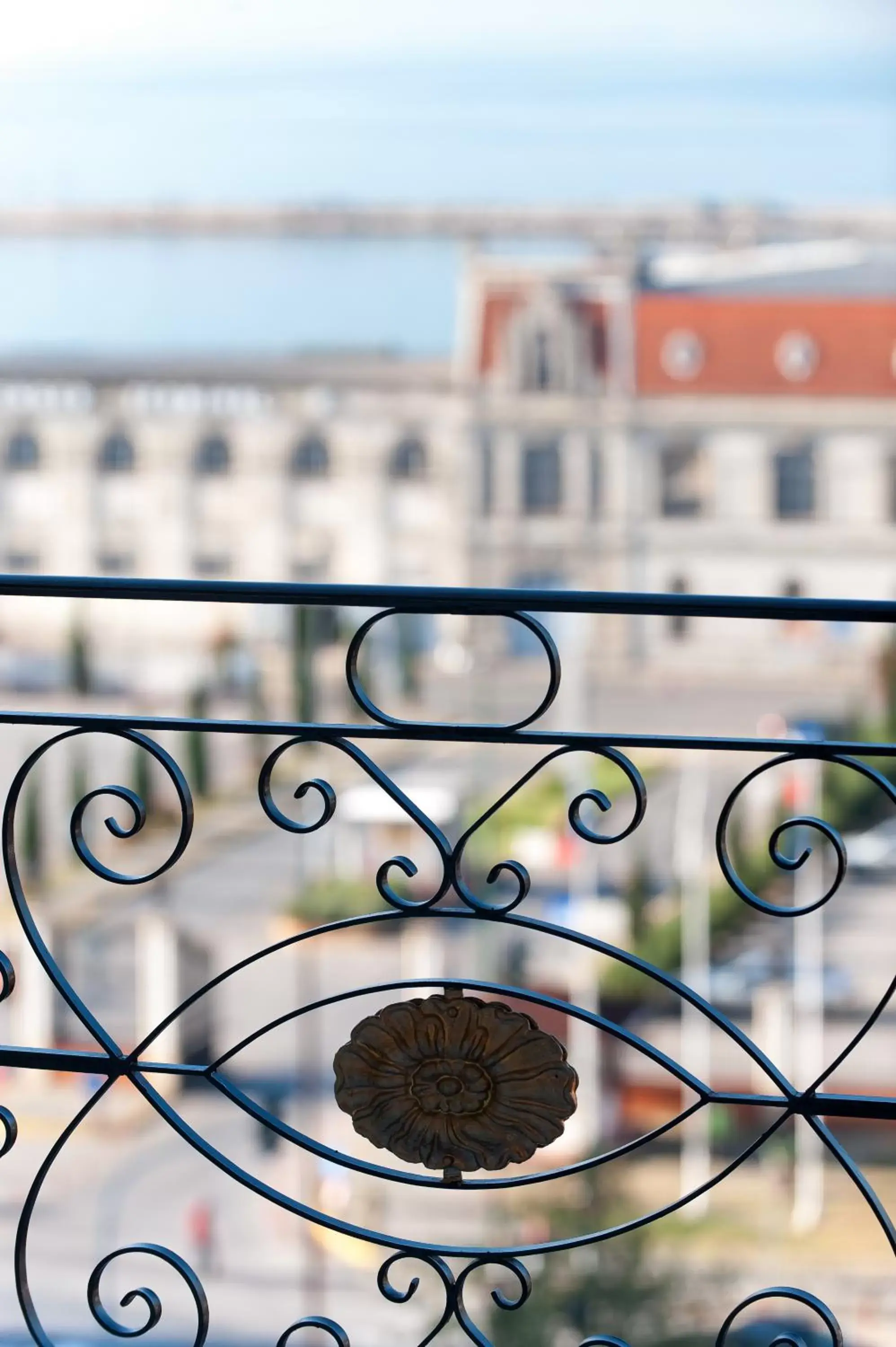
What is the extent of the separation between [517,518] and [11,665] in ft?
15.3

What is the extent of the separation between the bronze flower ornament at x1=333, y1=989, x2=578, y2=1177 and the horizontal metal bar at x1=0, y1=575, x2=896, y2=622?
0.16 metres

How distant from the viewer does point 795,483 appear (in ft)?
45.9

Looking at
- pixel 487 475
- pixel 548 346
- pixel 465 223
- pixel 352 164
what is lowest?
pixel 487 475

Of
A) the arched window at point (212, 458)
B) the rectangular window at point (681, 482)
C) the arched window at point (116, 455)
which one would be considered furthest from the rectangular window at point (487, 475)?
the arched window at point (116, 455)

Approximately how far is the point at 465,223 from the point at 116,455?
3.78 m

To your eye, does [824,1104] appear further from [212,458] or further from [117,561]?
[212,458]

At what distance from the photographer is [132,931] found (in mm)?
11406

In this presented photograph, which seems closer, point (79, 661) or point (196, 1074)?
point (196, 1074)

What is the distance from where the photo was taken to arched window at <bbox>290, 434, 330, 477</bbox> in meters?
14.0

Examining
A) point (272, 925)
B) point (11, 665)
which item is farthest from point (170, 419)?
point (272, 925)

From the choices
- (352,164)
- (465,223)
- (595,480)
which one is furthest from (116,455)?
(595,480)

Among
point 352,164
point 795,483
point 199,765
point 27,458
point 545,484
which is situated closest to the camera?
point 199,765

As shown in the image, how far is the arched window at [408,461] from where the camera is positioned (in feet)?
47.0

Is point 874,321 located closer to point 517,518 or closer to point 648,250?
point 648,250
